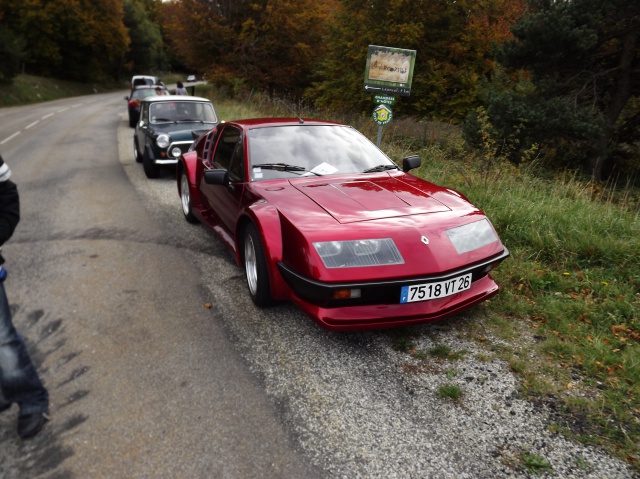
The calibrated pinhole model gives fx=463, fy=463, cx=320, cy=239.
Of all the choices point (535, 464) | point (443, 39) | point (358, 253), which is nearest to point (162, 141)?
point (358, 253)

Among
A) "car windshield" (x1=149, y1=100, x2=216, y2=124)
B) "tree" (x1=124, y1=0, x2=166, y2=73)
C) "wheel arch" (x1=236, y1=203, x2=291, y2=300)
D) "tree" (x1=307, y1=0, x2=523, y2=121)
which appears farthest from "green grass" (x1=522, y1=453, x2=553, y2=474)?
"tree" (x1=124, y1=0, x2=166, y2=73)

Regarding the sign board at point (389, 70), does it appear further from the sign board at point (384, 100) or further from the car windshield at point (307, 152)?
the car windshield at point (307, 152)

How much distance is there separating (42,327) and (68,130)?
15.7m

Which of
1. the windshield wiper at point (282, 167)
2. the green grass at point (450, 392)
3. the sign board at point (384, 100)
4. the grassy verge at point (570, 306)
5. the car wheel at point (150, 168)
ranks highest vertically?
the sign board at point (384, 100)

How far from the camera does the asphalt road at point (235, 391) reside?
7.38 ft

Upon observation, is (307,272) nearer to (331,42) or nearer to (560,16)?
(560,16)

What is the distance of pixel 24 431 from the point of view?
7.78 feet

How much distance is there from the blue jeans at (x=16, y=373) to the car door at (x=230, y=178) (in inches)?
80.4

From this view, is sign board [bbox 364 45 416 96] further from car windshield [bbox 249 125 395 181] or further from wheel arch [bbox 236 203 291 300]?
wheel arch [bbox 236 203 291 300]

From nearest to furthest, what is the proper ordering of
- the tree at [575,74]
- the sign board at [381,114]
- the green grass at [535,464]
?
the green grass at [535,464] → the sign board at [381,114] → the tree at [575,74]

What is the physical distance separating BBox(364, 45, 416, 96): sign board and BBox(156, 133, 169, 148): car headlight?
3.75m

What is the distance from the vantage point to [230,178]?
A: 435 centimetres

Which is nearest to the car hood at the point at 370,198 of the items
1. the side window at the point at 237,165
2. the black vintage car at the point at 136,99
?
the side window at the point at 237,165

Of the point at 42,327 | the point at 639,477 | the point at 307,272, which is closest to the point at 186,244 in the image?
the point at 42,327
